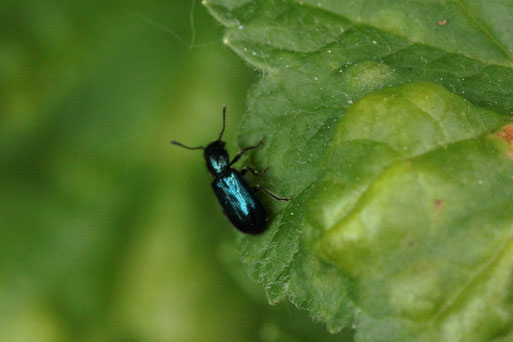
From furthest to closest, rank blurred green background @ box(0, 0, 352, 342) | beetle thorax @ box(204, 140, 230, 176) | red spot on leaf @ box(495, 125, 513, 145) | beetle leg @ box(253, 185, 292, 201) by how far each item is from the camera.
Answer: blurred green background @ box(0, 0, 352, 342)
beetle thorax @ box(204, 140, 230, 176)
beetle leg @ box(253, 185, 292, 201)
red spot on leaf @ box(495, 125, 513, 145)

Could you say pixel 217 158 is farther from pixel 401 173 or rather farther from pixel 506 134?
pixel 506 134

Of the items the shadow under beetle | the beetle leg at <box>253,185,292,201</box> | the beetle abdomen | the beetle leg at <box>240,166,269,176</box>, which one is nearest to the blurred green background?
the shadow under beetle

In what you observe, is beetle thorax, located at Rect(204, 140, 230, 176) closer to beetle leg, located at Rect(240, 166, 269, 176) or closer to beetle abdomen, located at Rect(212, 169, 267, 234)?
beetle abdomen, located at Rect(212, 169, 267, 234)

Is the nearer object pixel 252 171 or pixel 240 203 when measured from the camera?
pixel 252 171

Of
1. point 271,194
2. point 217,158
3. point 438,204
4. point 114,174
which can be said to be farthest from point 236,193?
point 438,204

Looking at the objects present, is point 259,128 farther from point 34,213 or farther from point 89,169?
point 34,213

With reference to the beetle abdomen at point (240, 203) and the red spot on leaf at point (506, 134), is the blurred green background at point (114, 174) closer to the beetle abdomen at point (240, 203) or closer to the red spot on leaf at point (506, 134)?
the beetle abdomen at point (240, 203)
